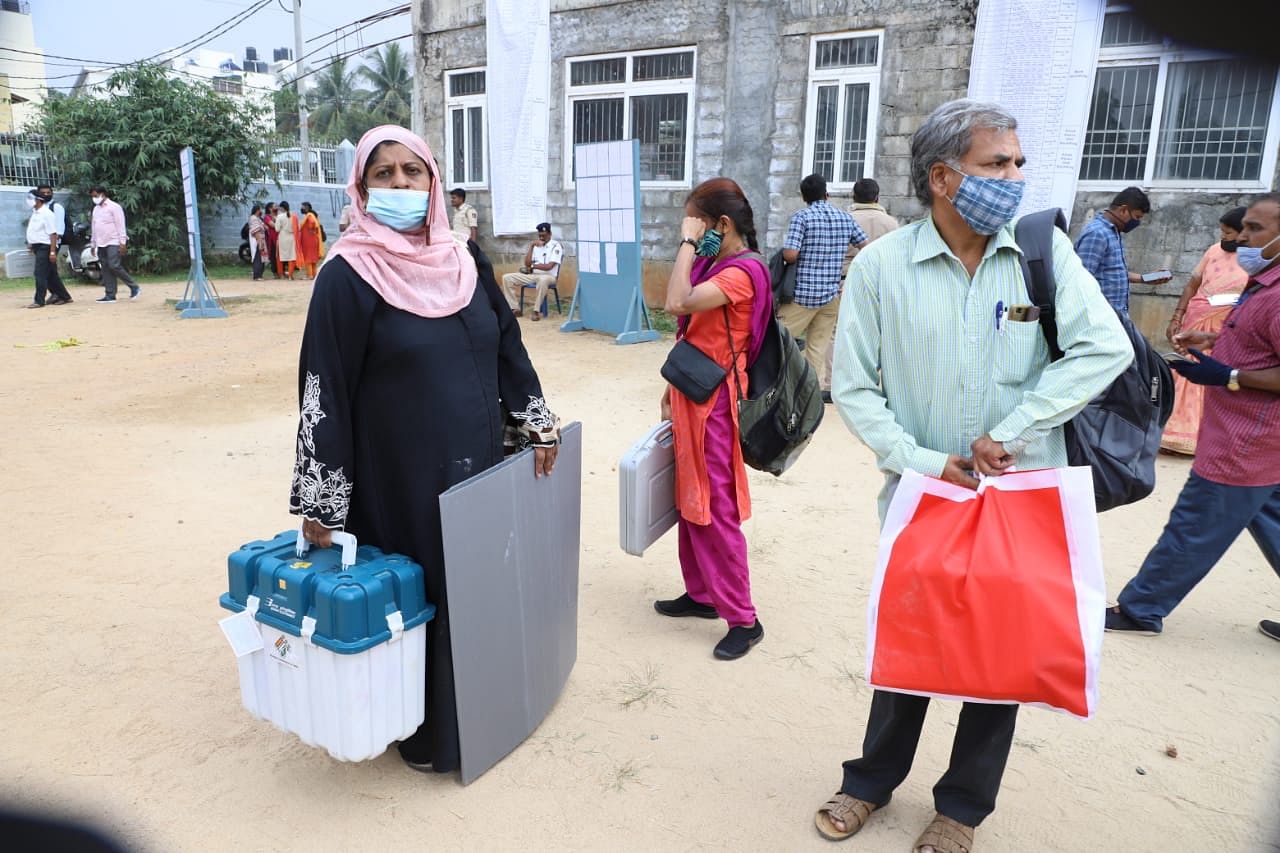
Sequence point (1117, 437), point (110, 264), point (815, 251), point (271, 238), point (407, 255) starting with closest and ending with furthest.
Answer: point (1117, 437)
point (407, 255)
point (815, 251)
point (110, 264)
point (271, 238)

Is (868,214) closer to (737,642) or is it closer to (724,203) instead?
(724,203)

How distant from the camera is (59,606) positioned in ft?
11.8

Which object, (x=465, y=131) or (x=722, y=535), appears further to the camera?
(x=465, y=131)

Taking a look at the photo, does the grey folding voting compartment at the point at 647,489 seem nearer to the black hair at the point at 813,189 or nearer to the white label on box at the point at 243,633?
the white label on box at the point at 243,633

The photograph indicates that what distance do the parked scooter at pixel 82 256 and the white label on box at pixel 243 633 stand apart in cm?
1566

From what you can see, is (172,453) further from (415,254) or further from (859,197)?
(859,197)

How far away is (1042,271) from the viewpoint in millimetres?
2049

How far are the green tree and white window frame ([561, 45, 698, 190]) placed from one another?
9164mm

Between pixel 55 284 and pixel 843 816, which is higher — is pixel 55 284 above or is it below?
above

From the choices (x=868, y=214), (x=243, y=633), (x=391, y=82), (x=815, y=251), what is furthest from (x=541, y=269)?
(x=391, y=82)

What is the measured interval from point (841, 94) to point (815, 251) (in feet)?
14.1

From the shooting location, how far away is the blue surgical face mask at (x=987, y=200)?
6.57 feet

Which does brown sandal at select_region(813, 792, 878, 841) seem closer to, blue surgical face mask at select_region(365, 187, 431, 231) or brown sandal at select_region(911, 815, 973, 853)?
brown sandal at select_region(911, 815, 973, 853)

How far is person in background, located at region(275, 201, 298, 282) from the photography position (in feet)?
58.1
